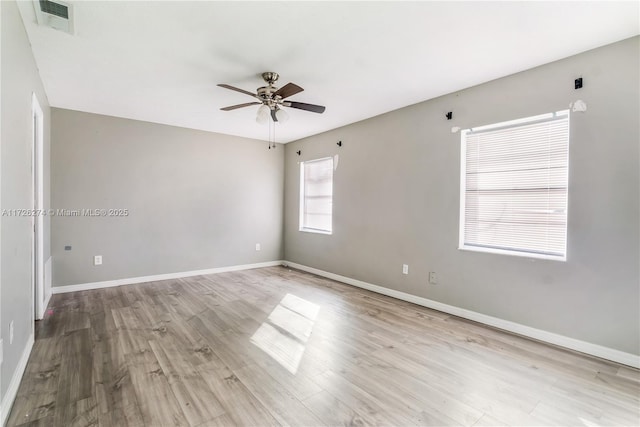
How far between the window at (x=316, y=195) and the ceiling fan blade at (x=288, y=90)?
2.36 m

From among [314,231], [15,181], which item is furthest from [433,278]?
[15,181]

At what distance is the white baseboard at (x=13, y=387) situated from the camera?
5.39 ft

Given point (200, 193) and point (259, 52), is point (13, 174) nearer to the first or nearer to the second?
point (259, 52)

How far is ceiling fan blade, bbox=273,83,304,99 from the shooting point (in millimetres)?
2539

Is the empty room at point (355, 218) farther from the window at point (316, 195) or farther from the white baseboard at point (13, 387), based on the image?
the window at point (316, 195)

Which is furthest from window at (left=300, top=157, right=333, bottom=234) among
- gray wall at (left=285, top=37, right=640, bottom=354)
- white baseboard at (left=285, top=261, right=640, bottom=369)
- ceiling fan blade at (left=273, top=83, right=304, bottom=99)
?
ceiling fan blade at (left=273, top=83, right=304, bottom=99)

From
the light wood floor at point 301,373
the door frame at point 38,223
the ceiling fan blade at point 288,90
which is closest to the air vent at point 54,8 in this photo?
the door frame at point 38,223

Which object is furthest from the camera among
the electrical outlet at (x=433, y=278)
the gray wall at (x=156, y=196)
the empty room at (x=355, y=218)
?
the gray wall at (x=156, y=196)

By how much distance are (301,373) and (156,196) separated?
12.6ft

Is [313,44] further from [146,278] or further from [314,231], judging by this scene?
[146,278]

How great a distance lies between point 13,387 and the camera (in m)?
1.84

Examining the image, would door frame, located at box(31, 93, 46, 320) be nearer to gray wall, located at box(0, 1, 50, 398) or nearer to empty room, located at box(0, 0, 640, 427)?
empty room, located at box(0, 0, 640, 427)

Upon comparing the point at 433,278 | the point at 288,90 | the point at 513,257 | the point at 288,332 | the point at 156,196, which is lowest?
the point at 288,332

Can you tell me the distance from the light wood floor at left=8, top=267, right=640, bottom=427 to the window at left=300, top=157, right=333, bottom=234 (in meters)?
2.12
